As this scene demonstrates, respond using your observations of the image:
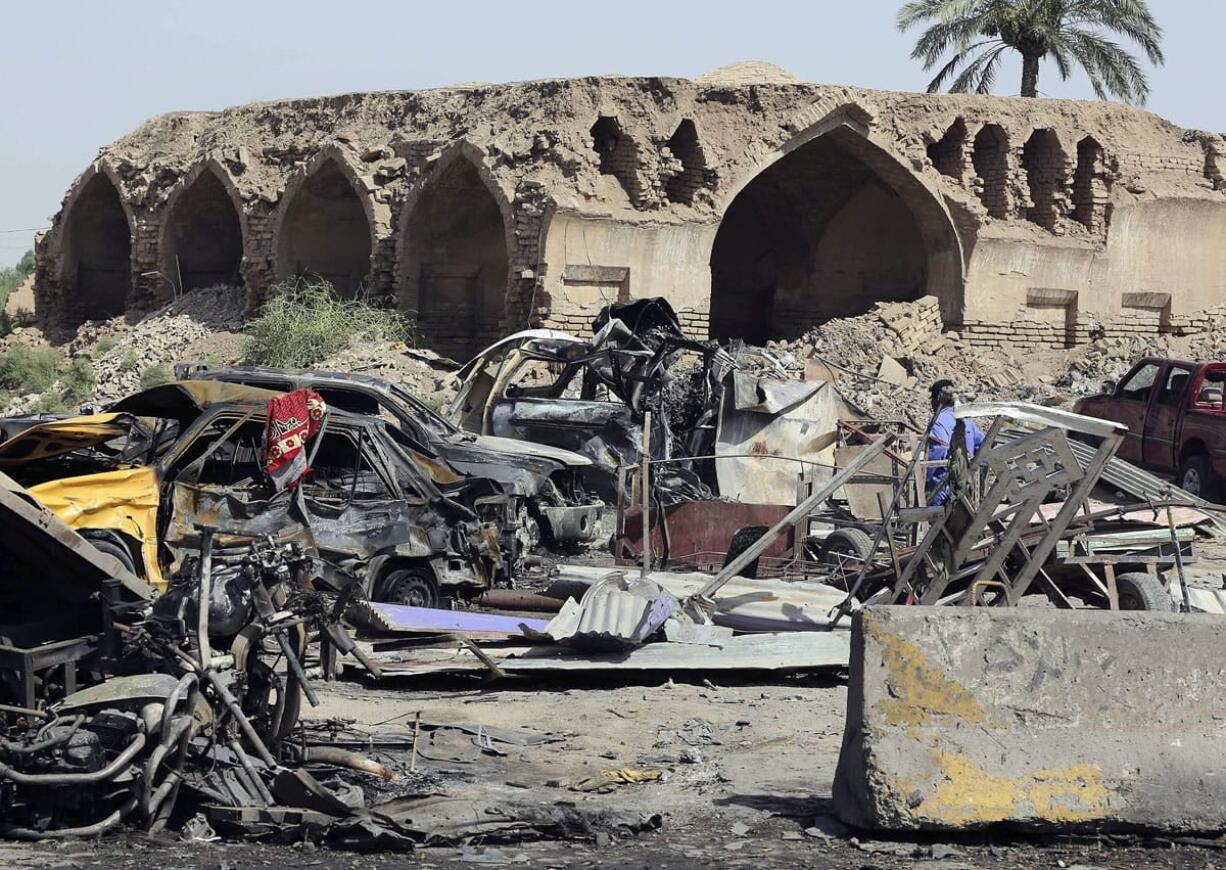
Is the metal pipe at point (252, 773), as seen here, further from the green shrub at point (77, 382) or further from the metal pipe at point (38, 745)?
the green shrub at point (77, 382)

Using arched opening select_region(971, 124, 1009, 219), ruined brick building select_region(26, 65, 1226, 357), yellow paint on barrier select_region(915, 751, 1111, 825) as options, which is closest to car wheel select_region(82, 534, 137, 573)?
yellow paint on barrier select_region(915, 751, 1111, 825)

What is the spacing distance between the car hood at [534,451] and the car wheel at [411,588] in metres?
2.28

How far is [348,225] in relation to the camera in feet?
96.9

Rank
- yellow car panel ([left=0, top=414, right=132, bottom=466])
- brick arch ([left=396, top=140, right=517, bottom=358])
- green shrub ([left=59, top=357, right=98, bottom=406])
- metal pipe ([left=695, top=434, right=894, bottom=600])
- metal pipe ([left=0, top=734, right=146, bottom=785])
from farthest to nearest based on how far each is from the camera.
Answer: green shrub ([left=59, top=357, right=98, bottom=406]) < brick arch ([left=396, top=140, right=517, bottom=358]) < yellow car panel ([left=0, top=414, right=132, bottom=466]) < metal pipe ([left=695, top=434, right=894, bottom=600]) < metal pipe ([left=0, top=734, right=146, bottom=785])

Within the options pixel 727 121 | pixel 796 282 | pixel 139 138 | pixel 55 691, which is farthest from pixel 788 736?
pixel 139 138

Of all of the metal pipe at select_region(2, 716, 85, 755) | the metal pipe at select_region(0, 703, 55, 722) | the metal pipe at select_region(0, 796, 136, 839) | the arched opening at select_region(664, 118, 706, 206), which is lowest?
the metal pipe at select_region(0, 796, 136, 839)

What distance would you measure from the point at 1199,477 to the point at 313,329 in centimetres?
1358

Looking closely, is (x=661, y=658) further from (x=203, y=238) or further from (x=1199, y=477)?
(x=203, y=238)

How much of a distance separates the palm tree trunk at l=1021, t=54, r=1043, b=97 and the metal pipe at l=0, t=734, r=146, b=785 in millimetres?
28731

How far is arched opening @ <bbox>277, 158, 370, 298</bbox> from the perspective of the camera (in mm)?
28453

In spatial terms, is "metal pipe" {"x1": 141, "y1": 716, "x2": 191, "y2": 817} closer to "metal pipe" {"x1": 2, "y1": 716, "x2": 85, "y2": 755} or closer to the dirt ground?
the dirt ground

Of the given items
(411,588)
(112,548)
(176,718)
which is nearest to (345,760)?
(176,718)

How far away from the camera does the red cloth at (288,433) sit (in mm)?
8797

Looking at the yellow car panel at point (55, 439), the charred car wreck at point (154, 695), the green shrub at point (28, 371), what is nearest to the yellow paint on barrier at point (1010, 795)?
the charred car wreck at point (154, 695)
